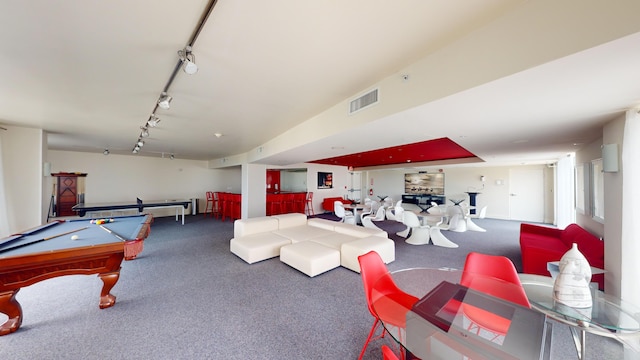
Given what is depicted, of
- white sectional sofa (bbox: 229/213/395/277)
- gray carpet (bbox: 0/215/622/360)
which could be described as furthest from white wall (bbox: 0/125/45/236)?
white sectional sofa (bbox: 229/213/395/277)

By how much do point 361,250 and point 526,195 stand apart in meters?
8.69

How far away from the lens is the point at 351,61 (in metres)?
2.11

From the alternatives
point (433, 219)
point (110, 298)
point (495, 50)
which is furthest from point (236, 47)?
point (433, 219)

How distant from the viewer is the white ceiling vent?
8.57ft

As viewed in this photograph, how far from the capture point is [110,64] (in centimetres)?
211

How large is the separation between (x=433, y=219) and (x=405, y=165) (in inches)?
189

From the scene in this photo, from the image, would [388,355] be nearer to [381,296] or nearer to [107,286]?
[381,296]

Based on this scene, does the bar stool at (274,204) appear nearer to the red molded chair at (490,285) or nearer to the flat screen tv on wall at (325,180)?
the flat screen tv on wall at (325,180)

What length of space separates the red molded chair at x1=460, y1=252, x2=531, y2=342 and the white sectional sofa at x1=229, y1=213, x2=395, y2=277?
1.52 meters

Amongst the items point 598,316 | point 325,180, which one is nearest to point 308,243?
point 598,316

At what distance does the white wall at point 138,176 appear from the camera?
24.7 ft

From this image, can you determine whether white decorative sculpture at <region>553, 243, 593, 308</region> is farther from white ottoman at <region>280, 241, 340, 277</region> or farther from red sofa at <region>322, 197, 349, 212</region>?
red sofa at <region>322, 197, 349, 212</region>

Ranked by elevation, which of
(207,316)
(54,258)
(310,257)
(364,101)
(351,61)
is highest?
(351,61)

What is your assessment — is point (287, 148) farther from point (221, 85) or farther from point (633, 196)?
point (633, 196)
